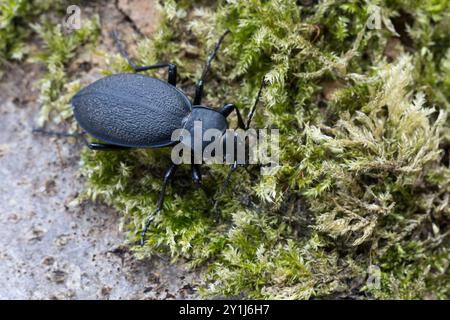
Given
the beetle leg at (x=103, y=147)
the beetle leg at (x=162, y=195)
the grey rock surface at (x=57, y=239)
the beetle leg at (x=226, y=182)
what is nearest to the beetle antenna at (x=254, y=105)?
the beetle leg at (x=226, y=182)

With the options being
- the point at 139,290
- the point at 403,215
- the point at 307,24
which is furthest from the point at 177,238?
the point at 307,24

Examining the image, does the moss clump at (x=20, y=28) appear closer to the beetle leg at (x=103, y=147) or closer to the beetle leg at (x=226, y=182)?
the beetle leg at (x=103, y=147)

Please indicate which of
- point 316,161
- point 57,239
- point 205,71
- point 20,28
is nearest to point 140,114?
point 205,71

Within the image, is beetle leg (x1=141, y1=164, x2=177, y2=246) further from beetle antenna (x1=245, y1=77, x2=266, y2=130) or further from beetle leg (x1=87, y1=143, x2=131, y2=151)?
beetle antenna (x1=245, y1=77, x2=266, y2=130)

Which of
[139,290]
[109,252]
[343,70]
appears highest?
[343,70]

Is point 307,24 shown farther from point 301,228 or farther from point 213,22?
point 301,228

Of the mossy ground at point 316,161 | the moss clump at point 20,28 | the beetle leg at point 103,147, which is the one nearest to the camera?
the mossy ground at point 316,161

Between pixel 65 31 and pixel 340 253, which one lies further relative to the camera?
pixel 65 31
